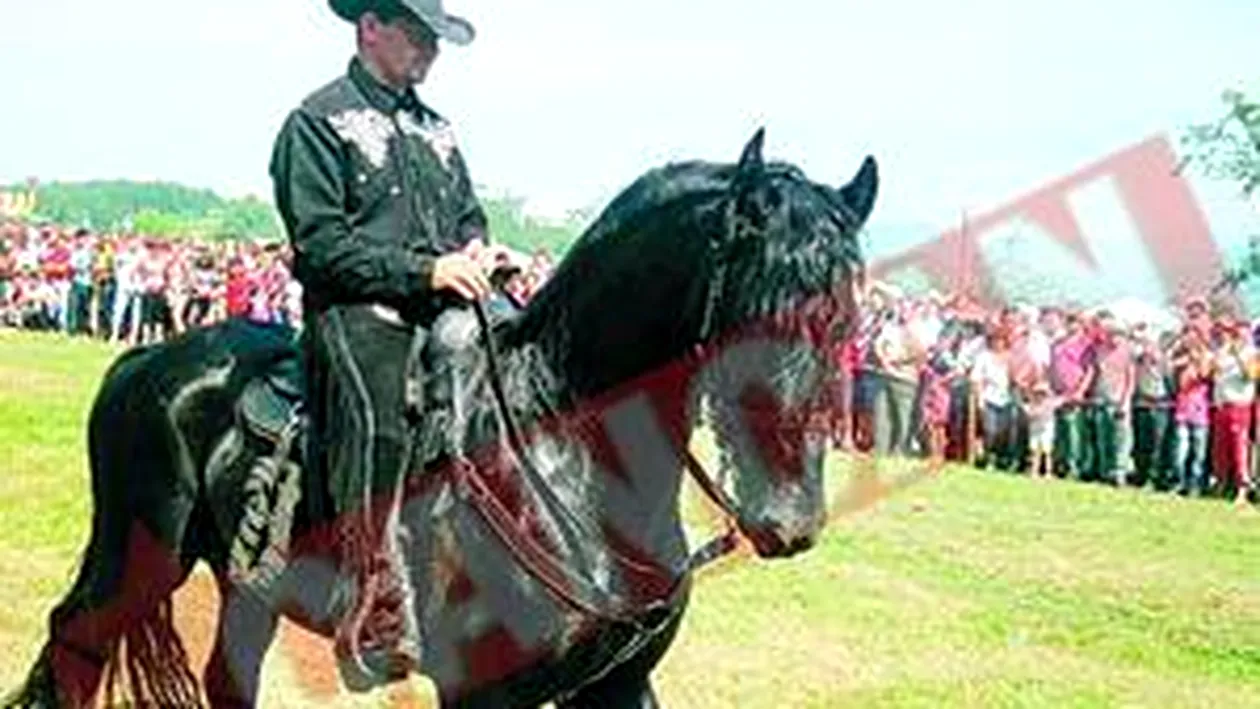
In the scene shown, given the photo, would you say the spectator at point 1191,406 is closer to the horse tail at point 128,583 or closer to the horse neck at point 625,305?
the horse tail at point 128,583

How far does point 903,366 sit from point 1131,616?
27.8ft

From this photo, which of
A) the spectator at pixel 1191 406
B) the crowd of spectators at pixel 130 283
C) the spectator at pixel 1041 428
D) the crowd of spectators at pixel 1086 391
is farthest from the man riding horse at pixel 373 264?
the crowd of spectators at pixel 130 283

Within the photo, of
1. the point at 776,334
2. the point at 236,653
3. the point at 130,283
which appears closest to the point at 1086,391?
the point at 236,653

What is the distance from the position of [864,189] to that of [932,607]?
7.96m

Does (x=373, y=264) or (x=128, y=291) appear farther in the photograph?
(x=128, y=291)

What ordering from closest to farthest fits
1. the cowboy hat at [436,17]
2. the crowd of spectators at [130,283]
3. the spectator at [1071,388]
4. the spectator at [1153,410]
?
1. the cowboy hat at [436,17]
2. the spectator at [1153,410]
3. the spectator at [1071,388]
4. the crowd of spectators at [130,283]

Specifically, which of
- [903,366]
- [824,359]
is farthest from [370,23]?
[903,366]

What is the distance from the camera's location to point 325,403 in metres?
6.38

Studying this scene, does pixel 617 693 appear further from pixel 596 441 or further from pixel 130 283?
pixel 130 283

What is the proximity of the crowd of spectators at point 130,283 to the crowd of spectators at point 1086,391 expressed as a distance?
12.3m

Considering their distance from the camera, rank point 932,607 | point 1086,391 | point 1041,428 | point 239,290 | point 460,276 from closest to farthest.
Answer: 1. point 460,276
2. point 932,607
3. point 1086,391
4. point 1041,428
5. point 239,290

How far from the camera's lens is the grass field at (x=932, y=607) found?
10.4 m

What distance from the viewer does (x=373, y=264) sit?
20.1 ft

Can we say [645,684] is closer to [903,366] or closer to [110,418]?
[110,418]
